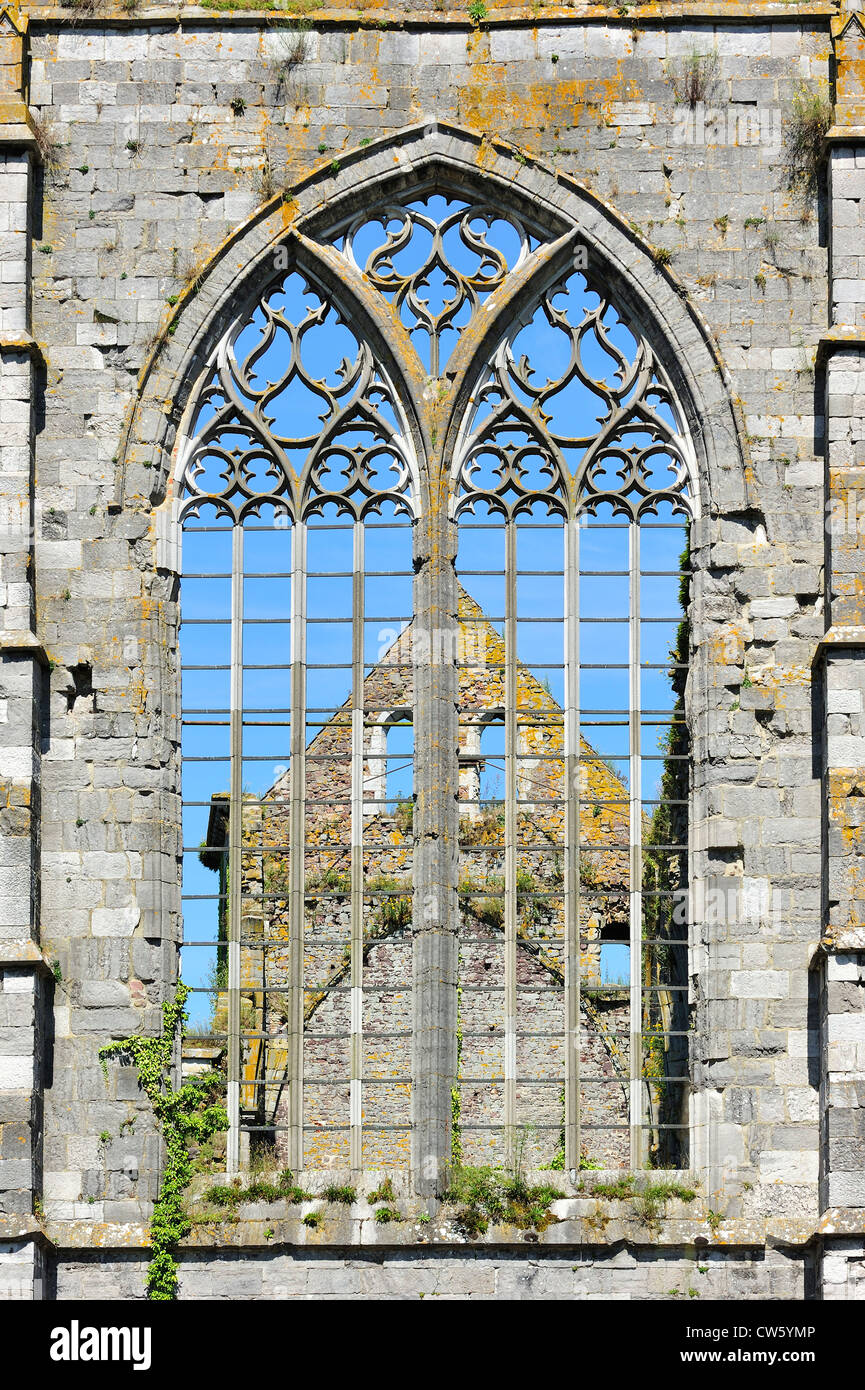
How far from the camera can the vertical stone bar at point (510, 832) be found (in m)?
14.8

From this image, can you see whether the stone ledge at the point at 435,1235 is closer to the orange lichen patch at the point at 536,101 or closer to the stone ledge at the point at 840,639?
the stone ledge at the point at 840,639

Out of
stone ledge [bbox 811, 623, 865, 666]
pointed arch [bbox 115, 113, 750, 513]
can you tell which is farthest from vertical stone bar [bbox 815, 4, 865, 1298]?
pointed arch [bbox 115, 113, 750, 513]

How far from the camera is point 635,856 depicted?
49.8 feet

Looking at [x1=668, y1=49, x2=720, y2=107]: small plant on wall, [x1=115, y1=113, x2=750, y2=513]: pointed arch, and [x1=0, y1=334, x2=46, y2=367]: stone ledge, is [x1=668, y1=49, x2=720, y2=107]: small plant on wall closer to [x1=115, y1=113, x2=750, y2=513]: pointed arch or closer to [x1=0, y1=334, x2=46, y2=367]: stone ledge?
[x1=115, y1=113, x2=750, y2=513]: pointed arch

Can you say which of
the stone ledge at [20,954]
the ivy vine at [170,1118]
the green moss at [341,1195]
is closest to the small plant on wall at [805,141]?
the ivy vine at [170,1118]

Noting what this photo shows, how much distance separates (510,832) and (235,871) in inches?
68.1

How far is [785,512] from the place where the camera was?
15.4m

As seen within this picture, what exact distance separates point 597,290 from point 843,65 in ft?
6.95

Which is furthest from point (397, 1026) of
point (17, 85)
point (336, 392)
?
point (17, 85)

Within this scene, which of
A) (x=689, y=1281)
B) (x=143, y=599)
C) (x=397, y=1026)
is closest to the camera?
(x=689, y=1281)

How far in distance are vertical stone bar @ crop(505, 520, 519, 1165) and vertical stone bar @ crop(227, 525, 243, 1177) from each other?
5.44ft

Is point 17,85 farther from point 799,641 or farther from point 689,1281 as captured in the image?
point 689,1281

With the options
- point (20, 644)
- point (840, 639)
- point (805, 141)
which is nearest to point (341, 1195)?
point (20, 644)

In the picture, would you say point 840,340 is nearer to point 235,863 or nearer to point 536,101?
point 536,101
